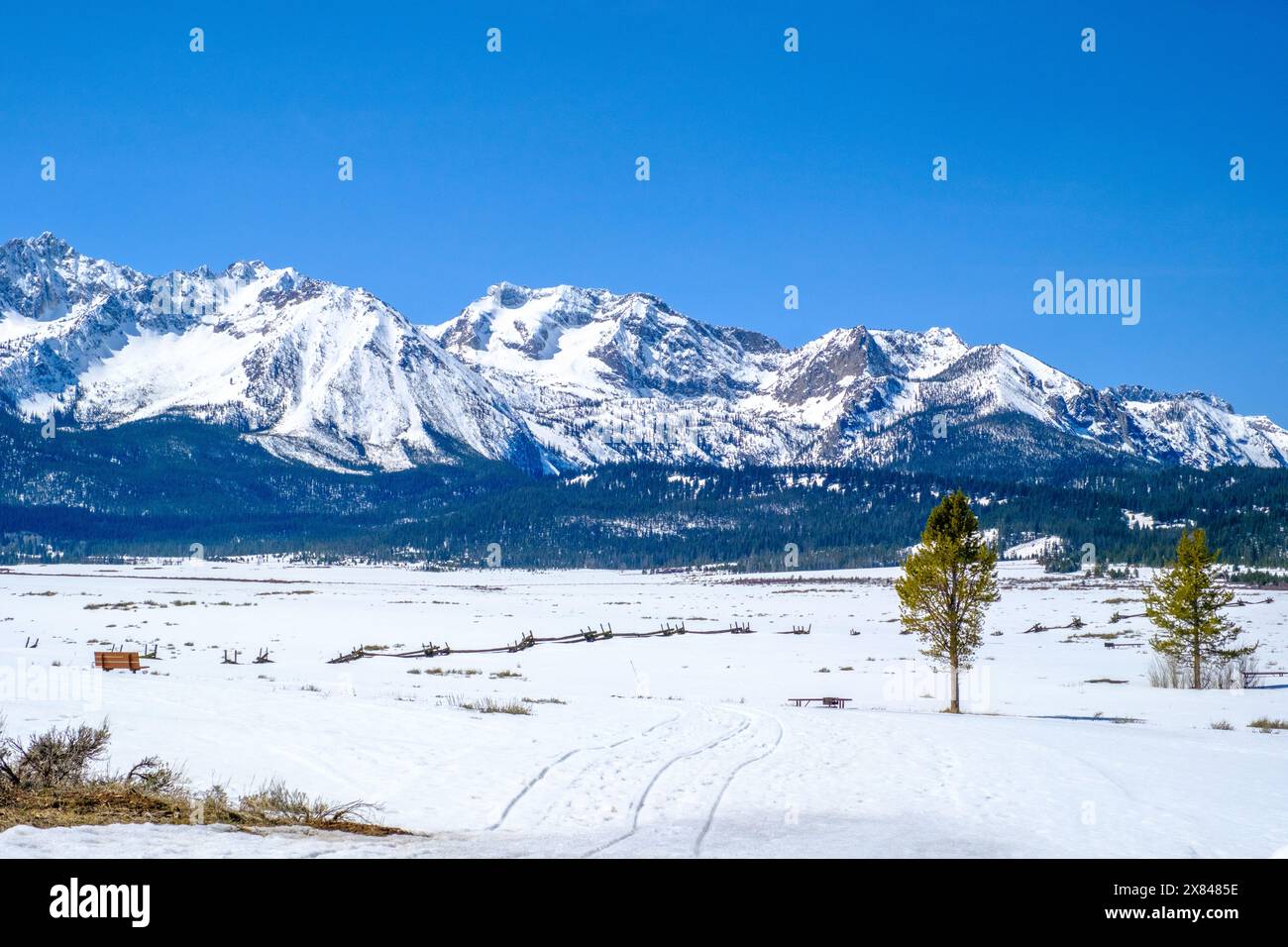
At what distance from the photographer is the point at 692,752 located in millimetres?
17969

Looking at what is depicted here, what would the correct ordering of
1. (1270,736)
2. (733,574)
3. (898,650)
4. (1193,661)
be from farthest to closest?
(733,574)
(898,650)
(1193,661)
(1270,736)

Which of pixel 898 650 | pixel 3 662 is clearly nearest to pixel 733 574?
pixel 898 650

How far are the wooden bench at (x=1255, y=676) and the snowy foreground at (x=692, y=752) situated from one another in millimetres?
1078

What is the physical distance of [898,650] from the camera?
56.9 m

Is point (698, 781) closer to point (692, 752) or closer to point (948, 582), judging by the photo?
point (692, 752)

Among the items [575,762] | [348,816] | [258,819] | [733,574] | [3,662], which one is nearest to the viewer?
[258,819]

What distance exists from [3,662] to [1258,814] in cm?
3529

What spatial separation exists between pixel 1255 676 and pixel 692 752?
1353 inches

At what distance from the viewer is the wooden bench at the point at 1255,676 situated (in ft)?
132

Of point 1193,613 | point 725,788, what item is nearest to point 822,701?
point 1193,613

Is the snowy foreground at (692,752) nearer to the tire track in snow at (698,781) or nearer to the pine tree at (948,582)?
the tire track in snow at (698,781)
